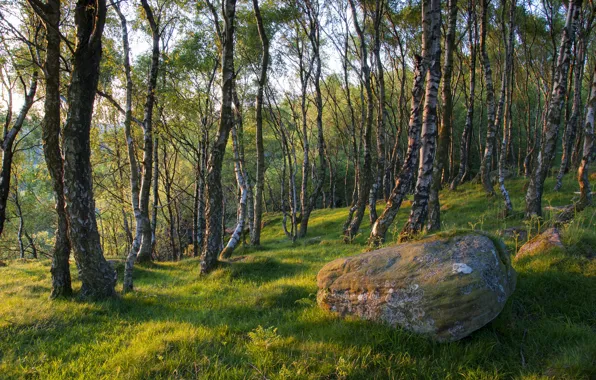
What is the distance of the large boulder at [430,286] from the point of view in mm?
4238

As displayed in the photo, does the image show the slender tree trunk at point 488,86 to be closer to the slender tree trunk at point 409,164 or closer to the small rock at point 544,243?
the slender tree trunk at point 409,164

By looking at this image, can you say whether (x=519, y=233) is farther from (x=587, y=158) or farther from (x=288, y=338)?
(x=288, y=338)

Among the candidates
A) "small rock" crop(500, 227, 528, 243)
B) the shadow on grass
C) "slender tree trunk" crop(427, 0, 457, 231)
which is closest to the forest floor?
the shadow on grass

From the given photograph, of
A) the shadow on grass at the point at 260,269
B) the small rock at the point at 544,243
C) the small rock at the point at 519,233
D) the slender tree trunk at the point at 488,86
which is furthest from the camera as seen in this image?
the slender tree trunk at the point at 488,86

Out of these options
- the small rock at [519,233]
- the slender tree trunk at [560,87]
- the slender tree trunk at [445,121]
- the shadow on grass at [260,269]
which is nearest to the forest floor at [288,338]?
the shadow on grass at [260,269]

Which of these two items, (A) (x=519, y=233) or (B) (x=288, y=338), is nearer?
(B) (x=288, y=338)

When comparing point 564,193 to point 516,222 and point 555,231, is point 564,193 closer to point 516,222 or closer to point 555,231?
point 516,222

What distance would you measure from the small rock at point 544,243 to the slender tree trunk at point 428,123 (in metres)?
2.17

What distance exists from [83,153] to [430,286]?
7191 millimetres

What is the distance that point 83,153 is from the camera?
22.7ft

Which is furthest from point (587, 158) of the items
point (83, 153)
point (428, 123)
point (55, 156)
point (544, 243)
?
point (55, 156)

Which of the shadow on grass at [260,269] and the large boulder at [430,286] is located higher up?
the large boulder at [430,286]

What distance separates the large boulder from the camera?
424cm

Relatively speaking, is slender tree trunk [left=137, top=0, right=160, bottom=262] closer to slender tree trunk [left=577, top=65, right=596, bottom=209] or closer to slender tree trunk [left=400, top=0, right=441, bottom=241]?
slender tree trunk [left=400, top=0, right=441, bottom=241]
